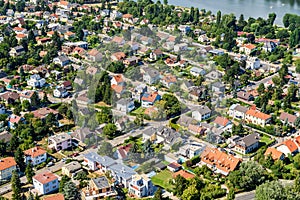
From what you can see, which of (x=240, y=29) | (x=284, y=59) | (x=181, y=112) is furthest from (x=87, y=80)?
(x=240, y=29)

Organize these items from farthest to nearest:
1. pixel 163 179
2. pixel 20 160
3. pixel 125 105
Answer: pixel 125 105 → pixel 20 160 → pixel 163 179

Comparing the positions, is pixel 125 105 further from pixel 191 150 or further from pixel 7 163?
pixel 7 163

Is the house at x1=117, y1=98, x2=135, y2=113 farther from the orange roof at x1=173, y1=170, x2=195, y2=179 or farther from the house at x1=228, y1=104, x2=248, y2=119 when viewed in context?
the orange roof at x1=173, y1=170, x2=195, y2=179

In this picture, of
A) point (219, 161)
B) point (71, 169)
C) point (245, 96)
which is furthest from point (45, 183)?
point (245, 96)

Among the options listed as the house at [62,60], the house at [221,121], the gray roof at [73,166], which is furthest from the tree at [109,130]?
the house at [62,60]

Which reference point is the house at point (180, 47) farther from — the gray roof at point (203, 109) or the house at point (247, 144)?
the house at point (247, 144)

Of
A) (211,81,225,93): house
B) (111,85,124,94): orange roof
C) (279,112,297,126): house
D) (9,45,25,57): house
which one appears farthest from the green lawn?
(9,45,25,57): house

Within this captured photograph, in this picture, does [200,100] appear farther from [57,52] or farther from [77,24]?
[77,24]
